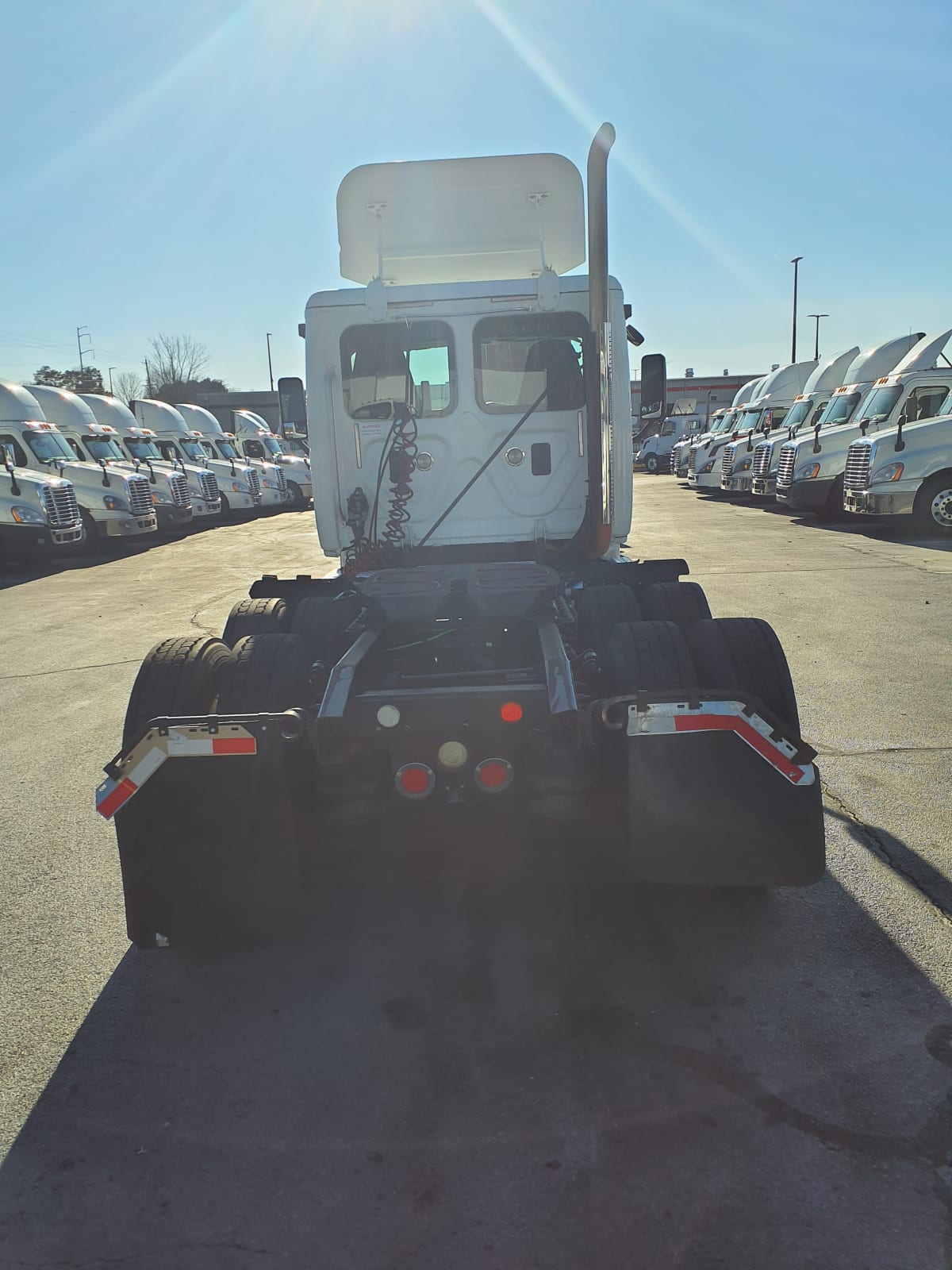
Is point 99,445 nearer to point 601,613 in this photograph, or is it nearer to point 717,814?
point 601,613

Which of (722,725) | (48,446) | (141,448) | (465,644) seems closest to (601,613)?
(465,644)

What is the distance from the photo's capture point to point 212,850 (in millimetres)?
3119

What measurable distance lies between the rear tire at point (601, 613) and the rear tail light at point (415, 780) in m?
1.35

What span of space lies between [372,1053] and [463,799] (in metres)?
0.89

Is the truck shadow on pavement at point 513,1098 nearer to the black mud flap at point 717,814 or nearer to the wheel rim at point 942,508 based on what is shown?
the black mud flap at point 717,814

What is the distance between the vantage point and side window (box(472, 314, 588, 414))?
220 inches

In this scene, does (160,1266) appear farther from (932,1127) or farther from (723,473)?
(723,473)

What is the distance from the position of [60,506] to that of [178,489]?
5170 mm

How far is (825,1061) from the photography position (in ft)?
8.75

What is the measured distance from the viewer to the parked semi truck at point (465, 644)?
3.08m

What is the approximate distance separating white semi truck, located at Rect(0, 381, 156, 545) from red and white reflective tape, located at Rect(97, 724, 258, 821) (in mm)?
15768

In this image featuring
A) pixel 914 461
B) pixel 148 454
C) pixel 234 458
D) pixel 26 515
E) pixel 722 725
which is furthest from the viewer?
pixel 234 458

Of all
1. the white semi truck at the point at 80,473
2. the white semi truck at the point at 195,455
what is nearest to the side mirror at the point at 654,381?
the white semi truck at the point at 80,473

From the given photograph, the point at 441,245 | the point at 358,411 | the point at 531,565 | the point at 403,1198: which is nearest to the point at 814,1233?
the point at 403,1198
